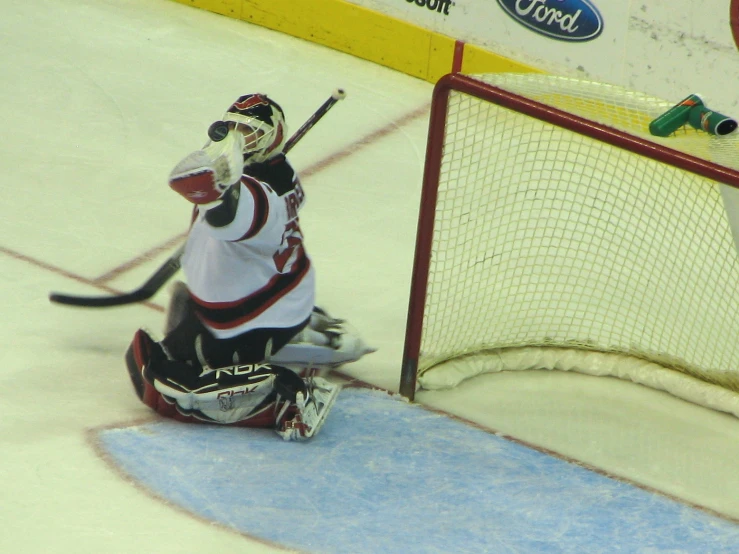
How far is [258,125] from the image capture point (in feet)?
10.6

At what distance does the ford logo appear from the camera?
16.9ft

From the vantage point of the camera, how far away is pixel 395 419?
3645 millimetres

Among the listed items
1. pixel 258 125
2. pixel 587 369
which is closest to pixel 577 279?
pixel 587 369

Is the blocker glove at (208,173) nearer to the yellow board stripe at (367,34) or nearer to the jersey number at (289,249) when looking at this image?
the jersey number at (289,249)

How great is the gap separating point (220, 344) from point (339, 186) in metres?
1.62

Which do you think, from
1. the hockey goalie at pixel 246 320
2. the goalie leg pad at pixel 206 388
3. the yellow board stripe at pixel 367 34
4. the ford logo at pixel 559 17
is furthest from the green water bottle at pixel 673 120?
the yellow board stripe at pixel 367 34

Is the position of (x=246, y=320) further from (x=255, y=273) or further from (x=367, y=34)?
(x=367, y=34)

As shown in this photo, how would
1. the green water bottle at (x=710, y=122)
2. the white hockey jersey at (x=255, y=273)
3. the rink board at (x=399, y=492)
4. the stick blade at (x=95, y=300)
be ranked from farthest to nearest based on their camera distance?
the stick blade at (x=95, y=300)
the white hockey jersey at (x=255, y=273)
the rink board at (x=399, y=492)
the green water bottle at (x=710, y=122)

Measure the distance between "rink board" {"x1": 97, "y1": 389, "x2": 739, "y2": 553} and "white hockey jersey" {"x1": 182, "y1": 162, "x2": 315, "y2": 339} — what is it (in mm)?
318

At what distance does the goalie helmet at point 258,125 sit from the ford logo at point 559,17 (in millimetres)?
2195

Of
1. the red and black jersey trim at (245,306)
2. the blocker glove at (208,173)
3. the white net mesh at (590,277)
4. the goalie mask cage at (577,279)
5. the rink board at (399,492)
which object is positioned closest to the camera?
the blocker glove at (208,173)

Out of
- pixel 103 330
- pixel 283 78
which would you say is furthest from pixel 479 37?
pixel 103 330

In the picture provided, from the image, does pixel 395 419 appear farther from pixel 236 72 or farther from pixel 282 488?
pixel 236 72

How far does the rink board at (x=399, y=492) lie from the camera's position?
3158 millimetres
